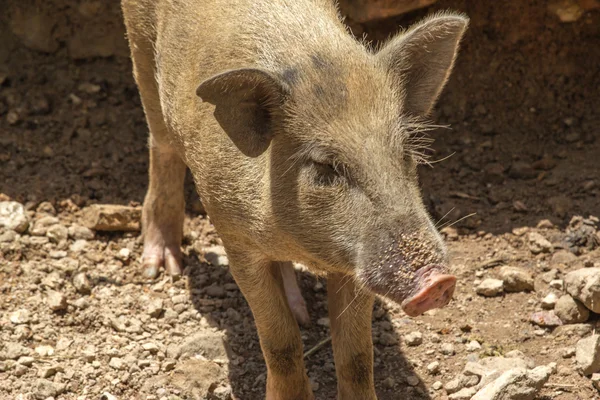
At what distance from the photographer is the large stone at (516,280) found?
19.3 ft

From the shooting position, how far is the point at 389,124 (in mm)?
4242

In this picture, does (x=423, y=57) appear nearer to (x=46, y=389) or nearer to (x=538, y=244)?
(x=538, y=244)

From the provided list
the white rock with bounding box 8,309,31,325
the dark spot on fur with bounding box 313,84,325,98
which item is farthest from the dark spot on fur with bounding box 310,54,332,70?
the white rock with bounding box 8,309,31,325

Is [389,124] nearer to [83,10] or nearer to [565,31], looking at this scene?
[565,31]

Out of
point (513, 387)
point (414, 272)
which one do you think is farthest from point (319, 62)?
point (513, 387)

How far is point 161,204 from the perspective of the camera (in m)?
6.49

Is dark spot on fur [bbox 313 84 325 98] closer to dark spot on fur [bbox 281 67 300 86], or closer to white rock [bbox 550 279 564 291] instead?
dark spot on fur [bbox 281 67 300 86]

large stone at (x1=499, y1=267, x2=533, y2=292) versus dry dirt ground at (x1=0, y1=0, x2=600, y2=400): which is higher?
dry dirt ground at (x1=0, y1=0, x2=600, y2=400)

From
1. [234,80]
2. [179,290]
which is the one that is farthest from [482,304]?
[234,80]

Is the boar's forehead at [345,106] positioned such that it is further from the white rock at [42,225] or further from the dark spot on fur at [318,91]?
the white rock at [42,225]

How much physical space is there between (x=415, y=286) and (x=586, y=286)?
187 centimetres

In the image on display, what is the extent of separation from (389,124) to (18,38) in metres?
4.33

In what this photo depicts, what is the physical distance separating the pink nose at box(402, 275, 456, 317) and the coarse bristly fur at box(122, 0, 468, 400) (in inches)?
1.8

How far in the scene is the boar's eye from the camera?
4141 millimetres
